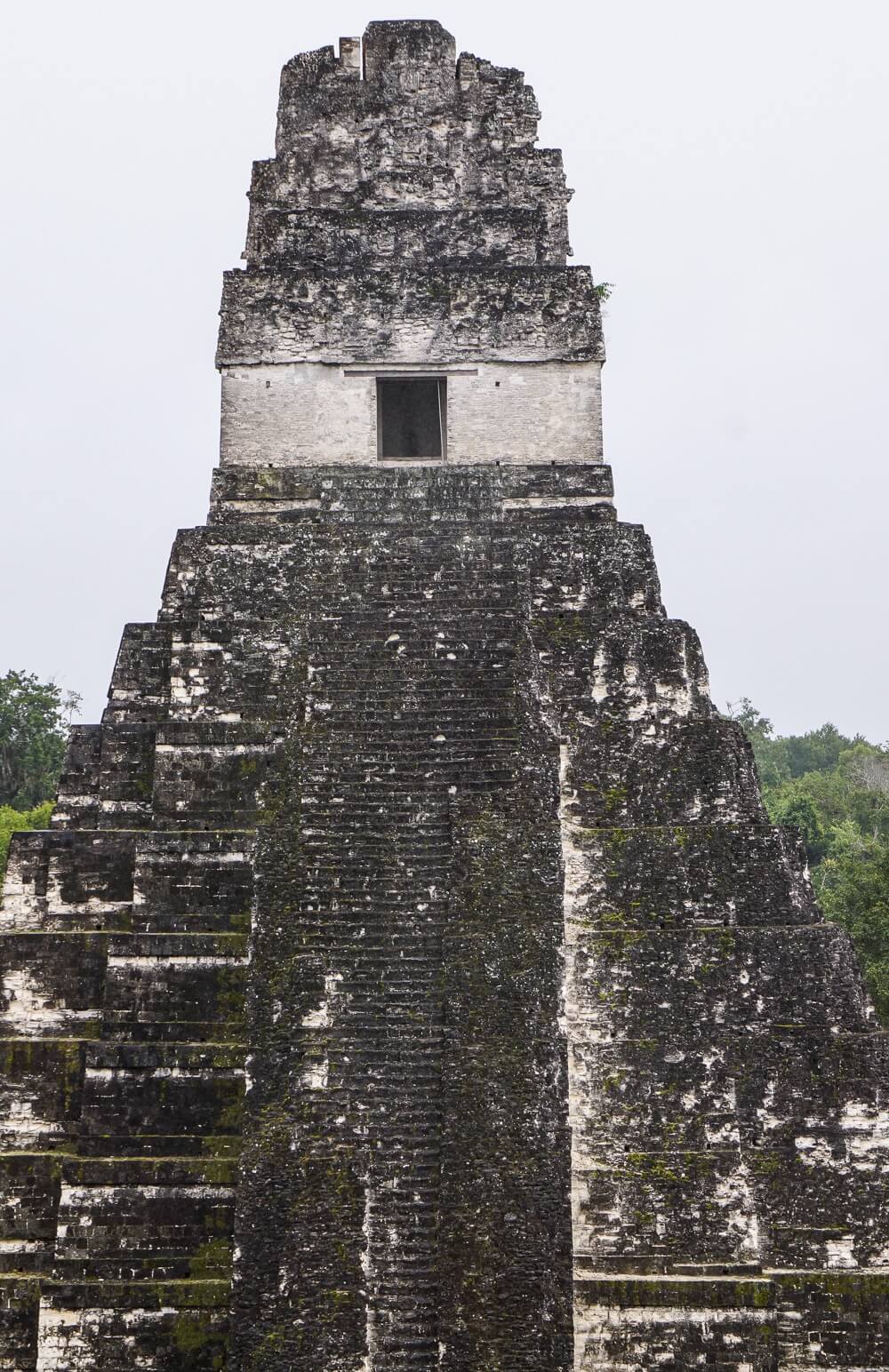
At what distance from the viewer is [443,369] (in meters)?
15.1

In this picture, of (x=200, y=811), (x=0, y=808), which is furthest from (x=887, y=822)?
(x=200, y=811)

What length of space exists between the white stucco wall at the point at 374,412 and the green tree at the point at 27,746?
1963 centimetres

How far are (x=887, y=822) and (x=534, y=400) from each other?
2680 centimetres

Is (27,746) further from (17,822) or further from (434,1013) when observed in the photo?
(434,1013)

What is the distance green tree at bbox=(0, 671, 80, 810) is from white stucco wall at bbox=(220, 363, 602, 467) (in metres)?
19.6

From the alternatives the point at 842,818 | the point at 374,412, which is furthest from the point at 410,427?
the point at 842,818

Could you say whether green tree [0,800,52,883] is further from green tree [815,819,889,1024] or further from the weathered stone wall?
the weathered stone wall

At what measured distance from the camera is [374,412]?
15070mm

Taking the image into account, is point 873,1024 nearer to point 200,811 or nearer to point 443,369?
point 200,811

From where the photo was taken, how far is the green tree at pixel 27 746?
110ft

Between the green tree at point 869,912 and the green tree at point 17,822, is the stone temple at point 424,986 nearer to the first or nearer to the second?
the green tree at point 869,912

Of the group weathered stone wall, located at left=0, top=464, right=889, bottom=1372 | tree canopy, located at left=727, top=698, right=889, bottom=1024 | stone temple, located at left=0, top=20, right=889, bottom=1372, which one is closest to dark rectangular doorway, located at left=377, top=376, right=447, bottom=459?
stone temple, located at left=0, top=20, right=889, bottom=1372

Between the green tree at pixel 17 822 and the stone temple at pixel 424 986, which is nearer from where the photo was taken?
the stone temple at pixel 424 986

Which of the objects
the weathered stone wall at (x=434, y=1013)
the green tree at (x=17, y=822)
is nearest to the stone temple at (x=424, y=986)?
the weathered stone wall at (x=434, y=1013)
